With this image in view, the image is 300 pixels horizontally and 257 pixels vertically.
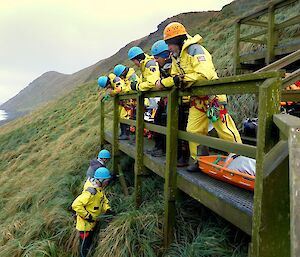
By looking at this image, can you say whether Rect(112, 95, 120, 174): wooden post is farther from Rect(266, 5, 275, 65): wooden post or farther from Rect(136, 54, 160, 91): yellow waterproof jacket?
Rect(266, 5, 275, 65): wooden post

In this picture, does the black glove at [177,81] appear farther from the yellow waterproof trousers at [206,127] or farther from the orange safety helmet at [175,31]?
the orange safety helmet at [175,31]

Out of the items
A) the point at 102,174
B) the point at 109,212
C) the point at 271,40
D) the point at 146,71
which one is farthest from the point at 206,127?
the point at 271,40

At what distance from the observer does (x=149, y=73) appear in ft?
17.2

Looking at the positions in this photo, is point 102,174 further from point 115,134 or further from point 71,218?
point 115,134

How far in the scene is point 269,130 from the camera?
1988 millimetres

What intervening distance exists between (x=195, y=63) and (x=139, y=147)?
188 cm

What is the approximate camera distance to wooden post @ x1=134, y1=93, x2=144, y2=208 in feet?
15.9

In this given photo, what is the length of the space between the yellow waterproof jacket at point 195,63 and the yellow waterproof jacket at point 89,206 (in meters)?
2.56

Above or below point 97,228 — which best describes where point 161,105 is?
above

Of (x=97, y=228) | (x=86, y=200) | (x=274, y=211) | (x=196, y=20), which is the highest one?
(x=196, y=20)

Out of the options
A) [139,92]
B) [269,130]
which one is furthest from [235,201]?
[139,92]

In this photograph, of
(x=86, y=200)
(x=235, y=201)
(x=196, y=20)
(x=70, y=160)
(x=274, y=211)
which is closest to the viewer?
(x=274, y=211)

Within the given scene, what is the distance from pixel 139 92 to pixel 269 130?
2.85m

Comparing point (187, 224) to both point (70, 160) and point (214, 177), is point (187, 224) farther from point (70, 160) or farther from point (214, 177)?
point (70, 160)
